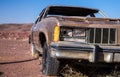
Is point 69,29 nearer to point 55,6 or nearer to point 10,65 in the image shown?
point 55,6

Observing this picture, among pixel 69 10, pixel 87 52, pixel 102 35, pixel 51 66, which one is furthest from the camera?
pixel 69 10

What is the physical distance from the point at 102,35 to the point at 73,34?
57 cm

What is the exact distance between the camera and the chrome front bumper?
5.38 m

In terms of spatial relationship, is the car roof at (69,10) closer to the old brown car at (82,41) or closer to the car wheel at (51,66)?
the old brown car at (82,41)

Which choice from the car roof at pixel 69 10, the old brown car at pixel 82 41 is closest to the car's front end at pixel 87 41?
the old brown car at pixel 82 41

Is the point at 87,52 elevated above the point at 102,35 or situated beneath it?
situated beneath

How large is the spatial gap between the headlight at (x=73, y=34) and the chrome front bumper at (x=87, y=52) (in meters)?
0.23

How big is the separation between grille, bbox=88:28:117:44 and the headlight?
0.46ft

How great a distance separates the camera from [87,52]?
5387 millimetres

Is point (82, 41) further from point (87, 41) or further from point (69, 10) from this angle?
point (69, 10)

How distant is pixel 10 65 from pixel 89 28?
2.97 meters

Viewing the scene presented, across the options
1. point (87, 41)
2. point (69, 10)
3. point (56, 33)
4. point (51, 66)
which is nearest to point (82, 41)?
point (87, 41)

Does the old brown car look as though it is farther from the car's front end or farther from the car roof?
the car roof

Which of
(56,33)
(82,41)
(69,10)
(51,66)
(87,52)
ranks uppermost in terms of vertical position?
(69,10)
